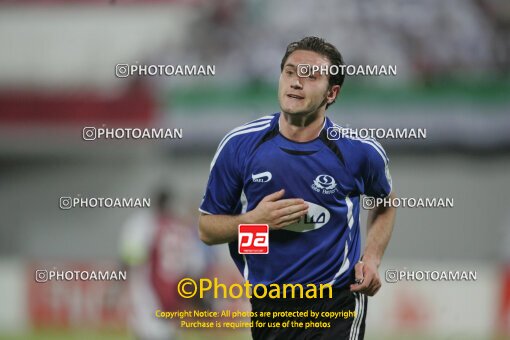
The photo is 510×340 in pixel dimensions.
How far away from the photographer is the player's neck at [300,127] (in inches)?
138

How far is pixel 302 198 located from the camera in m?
3.50

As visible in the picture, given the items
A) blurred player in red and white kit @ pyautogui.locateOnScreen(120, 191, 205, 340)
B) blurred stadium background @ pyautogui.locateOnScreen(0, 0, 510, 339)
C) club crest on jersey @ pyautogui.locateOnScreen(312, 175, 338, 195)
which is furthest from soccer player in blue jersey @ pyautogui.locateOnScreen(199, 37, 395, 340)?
blurred player in red and white kit @ pyautogui.locateOnScreen(120, 191, 205, 340)

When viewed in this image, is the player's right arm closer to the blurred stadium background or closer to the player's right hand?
the player's right hand

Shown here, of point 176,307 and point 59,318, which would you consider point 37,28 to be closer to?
point 176,307

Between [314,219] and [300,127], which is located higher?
[300,127]

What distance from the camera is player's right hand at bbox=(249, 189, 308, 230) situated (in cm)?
345

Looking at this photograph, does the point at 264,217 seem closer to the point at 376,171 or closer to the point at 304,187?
the point at 304,187

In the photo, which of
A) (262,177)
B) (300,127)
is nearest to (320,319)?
(262,177)

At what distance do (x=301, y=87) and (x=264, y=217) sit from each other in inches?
19.5

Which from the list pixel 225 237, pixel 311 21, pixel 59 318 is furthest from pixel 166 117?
pixel 59 318

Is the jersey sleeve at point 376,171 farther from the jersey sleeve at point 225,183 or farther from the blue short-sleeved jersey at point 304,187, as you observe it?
the jersey sleeve at point 225,183

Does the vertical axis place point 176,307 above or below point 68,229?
below

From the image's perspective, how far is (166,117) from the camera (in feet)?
14.7

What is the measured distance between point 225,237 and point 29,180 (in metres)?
1.46
